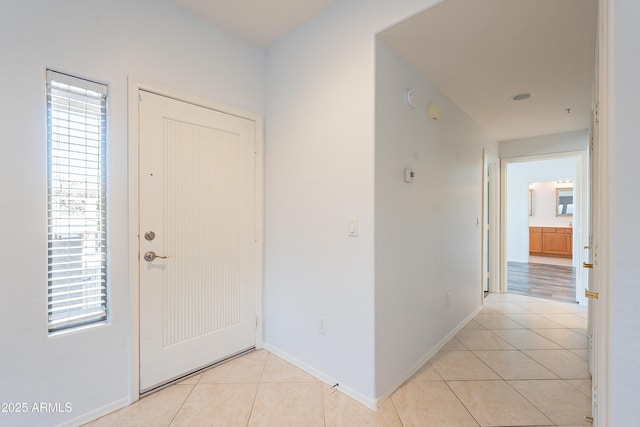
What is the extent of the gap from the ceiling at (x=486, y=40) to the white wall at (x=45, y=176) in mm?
500

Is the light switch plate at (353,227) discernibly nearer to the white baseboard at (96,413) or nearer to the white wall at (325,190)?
the white wall at (325,190)

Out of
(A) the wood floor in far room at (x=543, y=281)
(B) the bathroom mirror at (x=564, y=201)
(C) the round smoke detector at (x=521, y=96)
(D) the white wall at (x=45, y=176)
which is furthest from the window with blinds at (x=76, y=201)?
(B) the bathroom mirror at (x=564, y=201)

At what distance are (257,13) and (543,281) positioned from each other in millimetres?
6194

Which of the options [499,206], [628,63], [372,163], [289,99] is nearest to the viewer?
[628,63]

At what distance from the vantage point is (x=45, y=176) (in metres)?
1.51

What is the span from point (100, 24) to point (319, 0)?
139cm

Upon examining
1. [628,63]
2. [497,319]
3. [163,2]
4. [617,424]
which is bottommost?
[497,319]

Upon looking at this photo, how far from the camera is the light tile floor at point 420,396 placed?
1651 mm

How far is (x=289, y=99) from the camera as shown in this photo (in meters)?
2.33

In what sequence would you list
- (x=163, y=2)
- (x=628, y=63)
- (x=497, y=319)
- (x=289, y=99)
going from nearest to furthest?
(x=628, y=63) → (x=163, y=2) → (x=289, y=99) → (x=497, y=319)

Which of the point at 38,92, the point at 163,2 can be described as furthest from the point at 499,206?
Answer: the point at 38,92

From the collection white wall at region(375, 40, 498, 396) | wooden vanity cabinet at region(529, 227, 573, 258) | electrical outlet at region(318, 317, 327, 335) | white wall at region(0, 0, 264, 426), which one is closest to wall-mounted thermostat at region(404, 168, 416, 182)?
white wall at region(375, 40, 498, 396)

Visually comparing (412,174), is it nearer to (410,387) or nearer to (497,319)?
(410,387)

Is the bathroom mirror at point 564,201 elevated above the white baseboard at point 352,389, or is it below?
above
